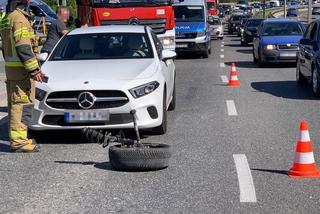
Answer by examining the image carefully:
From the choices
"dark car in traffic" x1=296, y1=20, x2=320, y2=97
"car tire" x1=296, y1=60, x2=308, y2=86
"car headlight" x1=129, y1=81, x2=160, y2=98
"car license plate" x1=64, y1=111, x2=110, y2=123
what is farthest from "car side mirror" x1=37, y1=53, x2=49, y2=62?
"car tire" x1=296, y1=60, x2=308, y2=86

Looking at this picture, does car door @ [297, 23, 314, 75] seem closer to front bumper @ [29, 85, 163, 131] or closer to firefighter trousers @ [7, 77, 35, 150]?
front bumper @ [29, 85, 163, 131]

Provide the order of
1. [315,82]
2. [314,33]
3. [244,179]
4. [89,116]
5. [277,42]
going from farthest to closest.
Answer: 1. [277,42]
2. [314,33]
3. [315,82]
4. [89,116]
5. [244,179]

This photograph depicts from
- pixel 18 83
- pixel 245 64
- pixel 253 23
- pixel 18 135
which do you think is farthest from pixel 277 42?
pixel 253 23

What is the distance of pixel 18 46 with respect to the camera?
8.73 meters

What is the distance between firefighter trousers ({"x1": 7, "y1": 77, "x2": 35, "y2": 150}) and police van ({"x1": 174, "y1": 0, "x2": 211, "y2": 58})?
18.8 meters

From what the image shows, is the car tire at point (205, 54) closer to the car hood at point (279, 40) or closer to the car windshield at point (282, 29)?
the car windshield at point (282, 29)

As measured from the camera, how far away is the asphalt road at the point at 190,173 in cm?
635

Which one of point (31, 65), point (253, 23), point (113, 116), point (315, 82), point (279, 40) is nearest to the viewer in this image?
point (31, 65)

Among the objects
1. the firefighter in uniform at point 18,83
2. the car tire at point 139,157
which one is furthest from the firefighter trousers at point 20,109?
the car tire at point 139,157

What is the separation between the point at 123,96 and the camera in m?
9.16

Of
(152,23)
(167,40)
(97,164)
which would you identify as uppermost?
(97,164)

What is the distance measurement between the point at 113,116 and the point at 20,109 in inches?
46.7

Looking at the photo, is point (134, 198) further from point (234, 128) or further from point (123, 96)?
point (234, 128)

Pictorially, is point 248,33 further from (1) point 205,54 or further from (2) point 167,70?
(2) point 167,70
